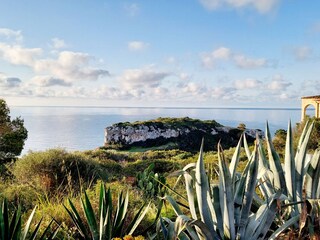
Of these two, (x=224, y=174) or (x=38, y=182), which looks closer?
(x=224, y=174)

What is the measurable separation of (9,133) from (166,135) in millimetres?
26718

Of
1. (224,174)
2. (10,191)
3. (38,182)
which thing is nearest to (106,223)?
(224,174)

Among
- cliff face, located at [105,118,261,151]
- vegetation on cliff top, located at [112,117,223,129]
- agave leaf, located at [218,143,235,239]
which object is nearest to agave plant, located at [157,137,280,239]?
agave leaf, located at [218,143,235,239]

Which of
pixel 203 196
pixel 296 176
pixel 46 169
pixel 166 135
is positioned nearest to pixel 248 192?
pixel 203 196

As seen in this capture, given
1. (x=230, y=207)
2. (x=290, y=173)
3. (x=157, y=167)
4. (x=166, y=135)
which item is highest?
(x=290, y=173)

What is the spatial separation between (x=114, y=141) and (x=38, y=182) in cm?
3629

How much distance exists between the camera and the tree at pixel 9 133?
68.3ft

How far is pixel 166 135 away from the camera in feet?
151

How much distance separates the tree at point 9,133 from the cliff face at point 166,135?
70.9 ft

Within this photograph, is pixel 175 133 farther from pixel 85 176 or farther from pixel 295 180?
pixel 295 180

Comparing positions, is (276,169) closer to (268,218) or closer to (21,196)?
(268,218)

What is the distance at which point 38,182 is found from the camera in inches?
353

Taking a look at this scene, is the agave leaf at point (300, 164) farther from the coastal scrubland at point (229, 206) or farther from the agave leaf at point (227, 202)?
the agave leaf at point (227, 202)

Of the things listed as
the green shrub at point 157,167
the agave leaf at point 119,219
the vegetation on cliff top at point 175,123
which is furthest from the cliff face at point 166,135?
the agave leaf at point 119,219
